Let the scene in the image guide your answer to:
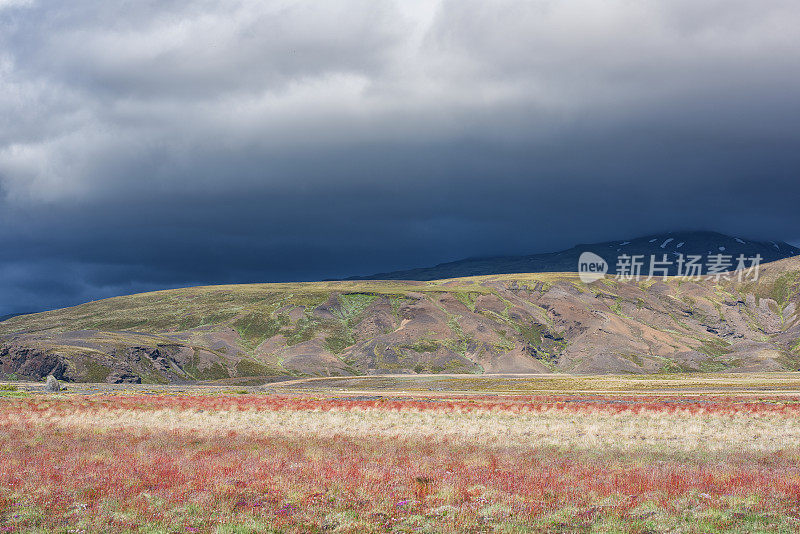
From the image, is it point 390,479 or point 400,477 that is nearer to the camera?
point 390,479

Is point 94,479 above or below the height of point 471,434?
above

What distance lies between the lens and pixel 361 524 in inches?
529

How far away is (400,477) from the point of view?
1802 cm

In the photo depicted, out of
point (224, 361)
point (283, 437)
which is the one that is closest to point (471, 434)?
point (283, 437)

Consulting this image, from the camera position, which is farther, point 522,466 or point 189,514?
point 522,466

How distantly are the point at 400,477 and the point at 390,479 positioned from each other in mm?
363

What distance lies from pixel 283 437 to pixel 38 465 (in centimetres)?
1193

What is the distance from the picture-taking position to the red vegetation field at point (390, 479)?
13.7 m

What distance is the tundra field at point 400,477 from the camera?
44.9ft

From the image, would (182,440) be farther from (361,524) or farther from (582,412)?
(582,412)

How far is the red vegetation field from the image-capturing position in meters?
13.7

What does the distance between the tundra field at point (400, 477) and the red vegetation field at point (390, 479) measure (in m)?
0.06

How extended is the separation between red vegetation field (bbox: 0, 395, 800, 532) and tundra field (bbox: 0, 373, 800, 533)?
0.06 metres

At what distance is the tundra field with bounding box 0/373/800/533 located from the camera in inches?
539
